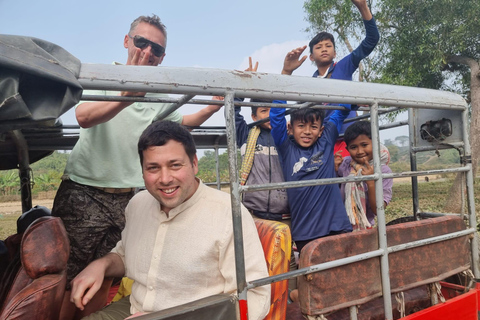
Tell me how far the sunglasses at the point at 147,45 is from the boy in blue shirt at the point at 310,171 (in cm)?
92

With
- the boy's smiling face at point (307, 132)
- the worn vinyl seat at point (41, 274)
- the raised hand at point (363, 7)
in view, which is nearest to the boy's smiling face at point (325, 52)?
the raised hand at point (363, 7)

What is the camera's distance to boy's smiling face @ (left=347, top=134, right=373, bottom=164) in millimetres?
2811

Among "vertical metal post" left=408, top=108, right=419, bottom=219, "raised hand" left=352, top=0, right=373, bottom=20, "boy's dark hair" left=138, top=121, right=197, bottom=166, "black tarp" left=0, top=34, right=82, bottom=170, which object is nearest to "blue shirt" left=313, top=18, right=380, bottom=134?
"raised hand" left=352, top=0, right=373, bottom=20

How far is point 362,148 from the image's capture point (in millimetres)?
2842

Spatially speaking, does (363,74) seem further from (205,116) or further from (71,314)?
(71,314)

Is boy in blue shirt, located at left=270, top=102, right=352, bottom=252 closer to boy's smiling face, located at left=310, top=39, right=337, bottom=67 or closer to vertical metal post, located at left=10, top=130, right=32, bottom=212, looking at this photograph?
boy's smiling face, located at left=310, top=39, right=337, bottom=67

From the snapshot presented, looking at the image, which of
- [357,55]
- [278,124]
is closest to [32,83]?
[278,124]

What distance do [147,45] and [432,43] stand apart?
995cm

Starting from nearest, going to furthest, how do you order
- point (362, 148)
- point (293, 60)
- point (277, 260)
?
point (277, 260)
point (293, 60)
point (362, 148)

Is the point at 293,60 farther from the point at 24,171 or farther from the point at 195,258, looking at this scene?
the point at 24,171

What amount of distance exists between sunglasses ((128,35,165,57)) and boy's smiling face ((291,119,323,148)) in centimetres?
111

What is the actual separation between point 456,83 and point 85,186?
1263 cm

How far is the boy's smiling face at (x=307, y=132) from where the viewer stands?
8.73 feet

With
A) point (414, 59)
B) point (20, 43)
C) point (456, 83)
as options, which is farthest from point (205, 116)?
point (456, 83)
